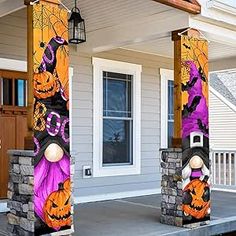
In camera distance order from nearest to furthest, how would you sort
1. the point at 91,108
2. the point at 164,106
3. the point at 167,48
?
the point at 91,108 → the point at 167,48 → the point at 164,106

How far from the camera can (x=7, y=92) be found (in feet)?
19.9

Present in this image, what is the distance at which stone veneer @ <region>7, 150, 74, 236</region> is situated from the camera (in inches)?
152

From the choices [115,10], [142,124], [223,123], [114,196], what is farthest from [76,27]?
[223,123]

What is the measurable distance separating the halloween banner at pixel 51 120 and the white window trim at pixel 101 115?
3.07m

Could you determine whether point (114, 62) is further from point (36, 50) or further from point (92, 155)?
point (36, 50)

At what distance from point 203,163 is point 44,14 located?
2808 millimetres

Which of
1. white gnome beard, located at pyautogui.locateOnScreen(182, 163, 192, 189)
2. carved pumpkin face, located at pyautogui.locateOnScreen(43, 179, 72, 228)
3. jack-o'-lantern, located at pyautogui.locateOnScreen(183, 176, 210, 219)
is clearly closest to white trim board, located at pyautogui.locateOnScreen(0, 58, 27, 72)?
carved pumpkin face, located at pyautogui.locateOnScreen(43, 179, 72, 228)

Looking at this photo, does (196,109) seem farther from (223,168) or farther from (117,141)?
(223,168)

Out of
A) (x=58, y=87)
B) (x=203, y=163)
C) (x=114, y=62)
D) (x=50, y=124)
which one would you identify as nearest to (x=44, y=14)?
(x=58, y=87)

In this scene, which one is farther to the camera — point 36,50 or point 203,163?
point 203,163

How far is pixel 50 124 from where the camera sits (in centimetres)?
396

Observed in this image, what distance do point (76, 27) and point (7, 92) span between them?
1415 millimetres

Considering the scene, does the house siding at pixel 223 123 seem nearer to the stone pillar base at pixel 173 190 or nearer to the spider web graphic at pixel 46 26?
the stone pillar base at pixel 173 190

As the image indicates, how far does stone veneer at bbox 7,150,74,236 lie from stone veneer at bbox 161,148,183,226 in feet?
5.08
